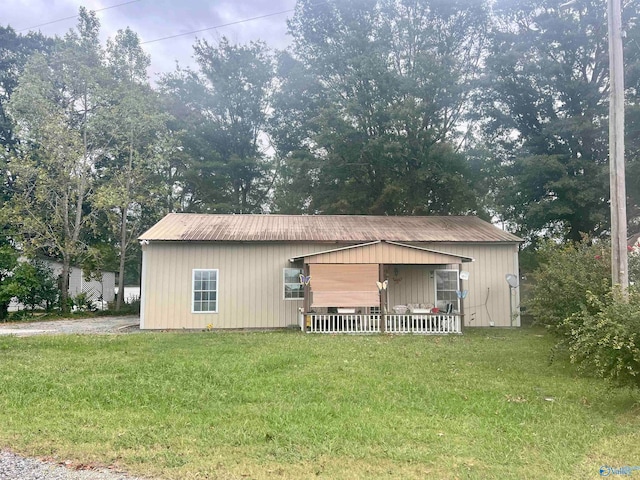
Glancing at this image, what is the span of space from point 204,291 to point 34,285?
9523 mm

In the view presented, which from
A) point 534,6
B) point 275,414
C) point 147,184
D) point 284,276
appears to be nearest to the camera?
point 275,414

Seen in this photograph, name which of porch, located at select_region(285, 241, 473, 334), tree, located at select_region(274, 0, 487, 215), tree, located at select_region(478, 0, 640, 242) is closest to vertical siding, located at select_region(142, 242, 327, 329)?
A: porch, located at select_region(285, 241, 473, 334)

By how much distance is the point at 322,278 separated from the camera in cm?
1336

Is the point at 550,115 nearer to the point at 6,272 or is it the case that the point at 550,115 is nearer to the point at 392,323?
the point at 392,323

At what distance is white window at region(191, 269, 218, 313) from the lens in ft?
47.4

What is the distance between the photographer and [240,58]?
3028cm

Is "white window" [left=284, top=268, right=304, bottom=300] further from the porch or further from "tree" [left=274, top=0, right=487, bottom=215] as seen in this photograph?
"tree" [left=274, top=0, right=487, bottom=215]

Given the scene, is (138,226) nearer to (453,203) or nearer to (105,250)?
(105,250)

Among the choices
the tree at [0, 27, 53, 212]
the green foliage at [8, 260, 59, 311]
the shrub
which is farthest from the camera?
the tree at [0, 27, 53, 212]

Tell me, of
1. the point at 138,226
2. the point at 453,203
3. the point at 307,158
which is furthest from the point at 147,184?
the point at 453,203

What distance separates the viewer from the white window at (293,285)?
14.8 meters

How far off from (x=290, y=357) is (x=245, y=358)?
83 centimetres

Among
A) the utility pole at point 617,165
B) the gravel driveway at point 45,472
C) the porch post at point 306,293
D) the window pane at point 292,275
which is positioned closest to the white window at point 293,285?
the window pane at point 292,275

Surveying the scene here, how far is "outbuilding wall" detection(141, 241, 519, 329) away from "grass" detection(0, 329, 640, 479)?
523 cm
